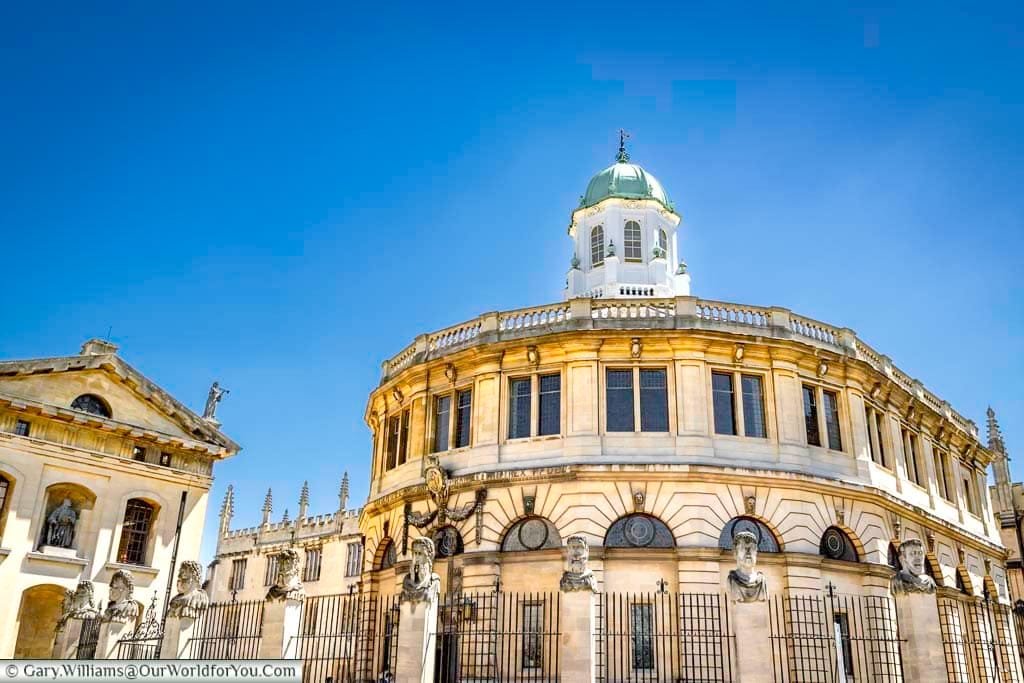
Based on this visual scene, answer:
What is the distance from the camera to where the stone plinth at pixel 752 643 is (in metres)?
16.8

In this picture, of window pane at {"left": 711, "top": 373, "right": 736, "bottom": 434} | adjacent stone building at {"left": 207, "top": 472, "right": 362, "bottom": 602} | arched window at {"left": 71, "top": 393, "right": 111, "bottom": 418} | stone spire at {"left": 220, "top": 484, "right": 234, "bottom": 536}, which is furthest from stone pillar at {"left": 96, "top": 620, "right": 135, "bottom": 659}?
stone spire at {"left": 220, "top": 484, "right": 234, "bottom": 536}

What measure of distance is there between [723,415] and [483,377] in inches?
324

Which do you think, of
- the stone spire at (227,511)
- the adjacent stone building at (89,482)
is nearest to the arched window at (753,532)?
the adjacent stone building at (89,482)

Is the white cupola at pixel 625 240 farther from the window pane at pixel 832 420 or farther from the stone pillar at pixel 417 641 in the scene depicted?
the stone pillar at pixel 417 641

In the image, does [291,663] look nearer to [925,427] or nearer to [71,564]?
[71,564]

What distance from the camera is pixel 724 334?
28734 mm

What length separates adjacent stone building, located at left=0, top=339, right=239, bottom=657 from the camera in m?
31.5

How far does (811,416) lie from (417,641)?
1745 cm

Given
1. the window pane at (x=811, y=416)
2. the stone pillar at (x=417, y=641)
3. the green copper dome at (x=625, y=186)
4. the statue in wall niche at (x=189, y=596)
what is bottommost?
the stone pillar at (x=417, y=641)

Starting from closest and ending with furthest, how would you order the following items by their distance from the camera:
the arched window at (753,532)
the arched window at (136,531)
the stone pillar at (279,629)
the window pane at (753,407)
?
1. the stone pillar at (279,629)
2. the arched window at (753,532)
3. the window pane at (753,407)
4. the arched window at (136,531)

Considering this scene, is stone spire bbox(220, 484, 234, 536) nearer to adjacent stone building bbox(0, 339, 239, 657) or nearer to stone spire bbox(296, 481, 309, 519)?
stone spire bbox(296, 481, 309, 519)

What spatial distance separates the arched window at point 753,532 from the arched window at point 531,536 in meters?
5.15

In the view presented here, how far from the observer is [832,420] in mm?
30469

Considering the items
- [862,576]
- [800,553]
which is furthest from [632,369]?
[862,576]
